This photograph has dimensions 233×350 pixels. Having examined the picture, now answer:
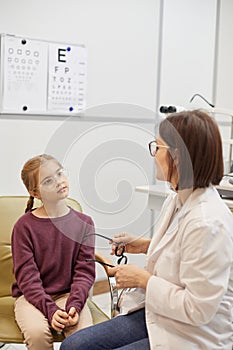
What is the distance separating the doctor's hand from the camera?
1.53 metres

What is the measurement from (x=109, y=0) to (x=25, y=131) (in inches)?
39.3

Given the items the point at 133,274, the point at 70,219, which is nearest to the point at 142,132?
the point at 70,219

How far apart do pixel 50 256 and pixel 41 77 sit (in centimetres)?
127

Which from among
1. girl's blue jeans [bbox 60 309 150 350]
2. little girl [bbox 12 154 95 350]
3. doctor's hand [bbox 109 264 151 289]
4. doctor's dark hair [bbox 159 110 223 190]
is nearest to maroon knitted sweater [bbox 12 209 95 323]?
little girl [bbox 12 154 95 350]

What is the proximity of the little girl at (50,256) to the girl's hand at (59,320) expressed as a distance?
14 millimetres

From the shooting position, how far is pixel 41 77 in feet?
9.55

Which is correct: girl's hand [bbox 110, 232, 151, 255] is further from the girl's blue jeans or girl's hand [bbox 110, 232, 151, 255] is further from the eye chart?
the eye chart

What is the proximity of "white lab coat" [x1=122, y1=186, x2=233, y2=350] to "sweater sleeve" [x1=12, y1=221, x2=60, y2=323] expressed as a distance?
0.51 m

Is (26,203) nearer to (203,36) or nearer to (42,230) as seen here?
(42,230)

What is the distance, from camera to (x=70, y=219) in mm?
1919

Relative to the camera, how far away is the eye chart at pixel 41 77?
2.78 meters

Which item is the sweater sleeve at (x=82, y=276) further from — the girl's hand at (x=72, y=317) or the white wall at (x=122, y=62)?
the white wall at (x=122, y=62)

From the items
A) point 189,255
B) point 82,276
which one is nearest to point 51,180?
point 82,276

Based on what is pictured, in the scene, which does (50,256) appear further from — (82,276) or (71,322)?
(71,322)
